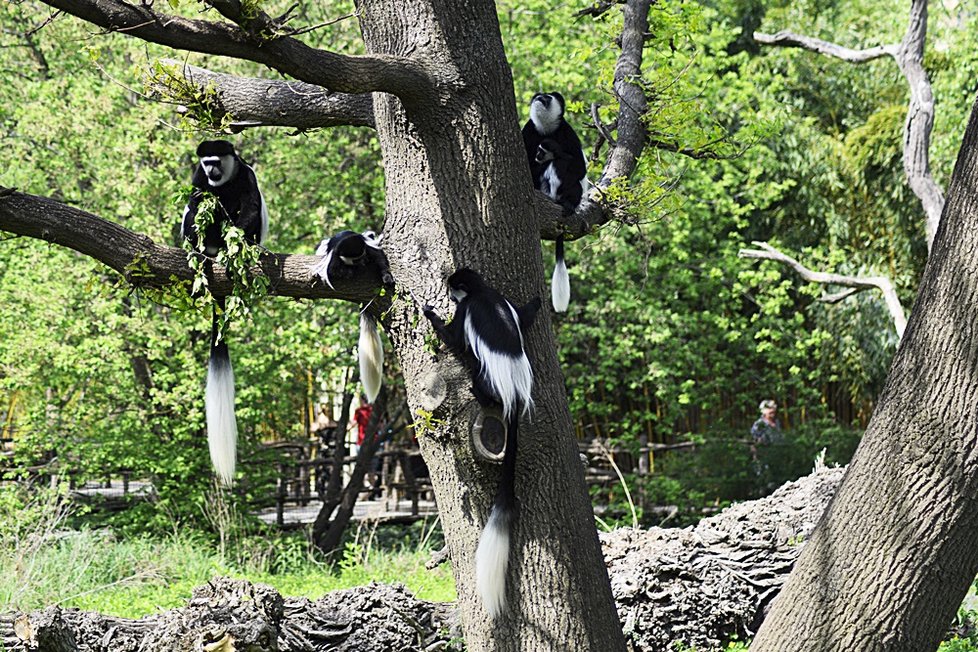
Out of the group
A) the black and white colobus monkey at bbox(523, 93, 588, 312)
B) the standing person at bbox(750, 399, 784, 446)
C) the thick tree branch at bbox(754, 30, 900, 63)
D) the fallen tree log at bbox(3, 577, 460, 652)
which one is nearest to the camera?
the fallen tree log at bbox(3, 577, 460, 652)

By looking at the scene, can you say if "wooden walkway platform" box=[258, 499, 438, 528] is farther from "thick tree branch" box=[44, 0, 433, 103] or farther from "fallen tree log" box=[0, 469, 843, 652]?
"thick tree branch" box=[44, 0, 433, 103]

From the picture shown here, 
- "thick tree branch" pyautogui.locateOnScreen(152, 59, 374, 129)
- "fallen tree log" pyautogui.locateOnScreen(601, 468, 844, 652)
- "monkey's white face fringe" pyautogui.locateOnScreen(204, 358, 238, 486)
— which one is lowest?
"fallen tree log" pyautogui.locateOnScreen(601, 468, 844, 652)

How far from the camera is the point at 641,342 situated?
377 inches

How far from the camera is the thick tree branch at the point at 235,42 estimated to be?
1.94 m

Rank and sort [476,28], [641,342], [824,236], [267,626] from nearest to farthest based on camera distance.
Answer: [476,28]
[267,626]
[641,342]
[824,236]

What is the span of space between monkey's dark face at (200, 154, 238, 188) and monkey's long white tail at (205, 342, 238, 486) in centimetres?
114

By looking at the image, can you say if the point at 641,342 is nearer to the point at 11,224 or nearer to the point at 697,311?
the point at 697,311

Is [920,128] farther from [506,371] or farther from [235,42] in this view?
[235,42]

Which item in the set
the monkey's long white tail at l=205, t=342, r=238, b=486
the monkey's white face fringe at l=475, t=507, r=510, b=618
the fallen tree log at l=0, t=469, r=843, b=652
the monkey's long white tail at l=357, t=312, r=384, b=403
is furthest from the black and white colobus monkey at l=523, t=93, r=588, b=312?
the monkey's white face fringe at l=475, t=507, r=510, b=618

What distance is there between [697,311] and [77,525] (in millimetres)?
6708

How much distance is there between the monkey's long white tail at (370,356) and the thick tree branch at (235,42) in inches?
37.8

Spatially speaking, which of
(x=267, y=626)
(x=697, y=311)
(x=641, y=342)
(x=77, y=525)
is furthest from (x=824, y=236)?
(x=267, y=626)

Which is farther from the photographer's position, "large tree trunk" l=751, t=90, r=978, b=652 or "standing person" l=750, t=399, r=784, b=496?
"standing person" l=750, t=399, r=784, b=496

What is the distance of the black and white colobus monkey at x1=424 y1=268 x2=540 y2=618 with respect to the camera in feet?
7.64
